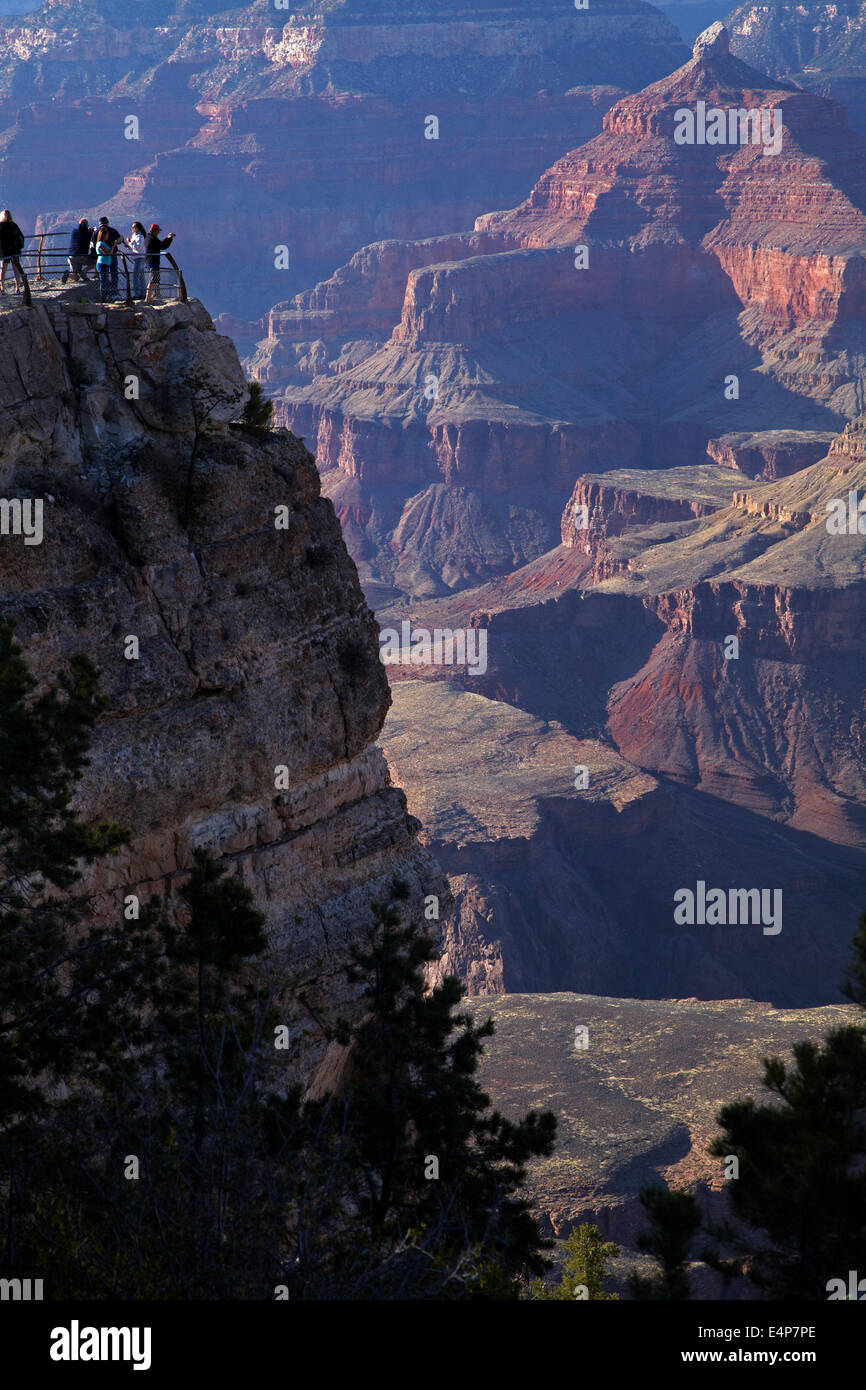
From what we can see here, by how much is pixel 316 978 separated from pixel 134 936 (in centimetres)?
528

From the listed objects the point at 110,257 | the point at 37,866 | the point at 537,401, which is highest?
the point at 537,401

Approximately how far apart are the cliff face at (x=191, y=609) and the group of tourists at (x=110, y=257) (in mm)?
1227

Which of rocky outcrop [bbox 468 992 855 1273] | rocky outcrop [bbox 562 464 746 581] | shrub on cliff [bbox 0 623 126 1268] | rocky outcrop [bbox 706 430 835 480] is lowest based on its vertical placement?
rocky outcrop [bbox 468 992 855 1273]

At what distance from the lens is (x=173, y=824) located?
25.5 metres

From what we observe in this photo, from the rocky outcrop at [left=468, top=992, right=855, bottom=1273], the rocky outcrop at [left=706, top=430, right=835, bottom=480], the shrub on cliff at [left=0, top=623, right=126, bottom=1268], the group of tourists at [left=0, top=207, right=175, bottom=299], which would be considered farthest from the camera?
the rocky outcrop at [left=706, top=430, right=835, bottom=480]

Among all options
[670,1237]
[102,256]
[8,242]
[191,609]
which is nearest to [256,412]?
[102,256]

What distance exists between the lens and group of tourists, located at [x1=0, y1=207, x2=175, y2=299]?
26.7 meters

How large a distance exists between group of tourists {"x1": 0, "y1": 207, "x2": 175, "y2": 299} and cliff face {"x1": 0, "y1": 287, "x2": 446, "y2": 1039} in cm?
119

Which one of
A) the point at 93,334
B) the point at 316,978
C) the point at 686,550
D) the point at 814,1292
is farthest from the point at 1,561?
the point at 686,550

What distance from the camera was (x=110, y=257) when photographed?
89.8 feet

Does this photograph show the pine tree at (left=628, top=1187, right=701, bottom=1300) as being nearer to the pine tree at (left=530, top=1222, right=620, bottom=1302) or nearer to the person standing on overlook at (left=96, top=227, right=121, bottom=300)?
the pine tree at (left=530, top=1222, right=620, bottom=1302)

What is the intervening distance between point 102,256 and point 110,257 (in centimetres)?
16

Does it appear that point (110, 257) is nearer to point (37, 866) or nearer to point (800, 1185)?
point (37, 866)

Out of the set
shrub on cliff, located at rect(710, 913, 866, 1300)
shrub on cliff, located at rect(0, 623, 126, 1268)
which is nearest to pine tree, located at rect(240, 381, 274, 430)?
shrub on cliff, located at rect(0, 623, 126, 1268)
